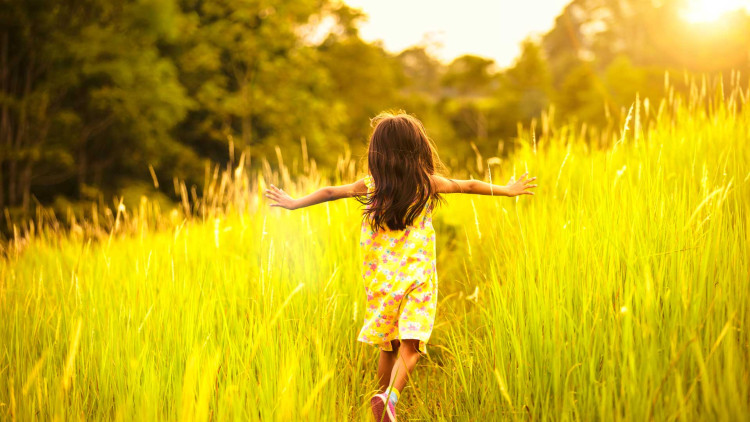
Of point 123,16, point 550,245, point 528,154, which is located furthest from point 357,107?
point 550,245

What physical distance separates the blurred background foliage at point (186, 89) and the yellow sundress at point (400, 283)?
113 inches

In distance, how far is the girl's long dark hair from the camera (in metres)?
2.83

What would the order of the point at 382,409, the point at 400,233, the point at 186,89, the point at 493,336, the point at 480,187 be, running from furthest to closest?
the point at 186,89
the point at 480,187
the point at 400,233
the point at 493,336
the point at 382,409

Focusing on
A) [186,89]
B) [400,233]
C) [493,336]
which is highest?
[186,89]

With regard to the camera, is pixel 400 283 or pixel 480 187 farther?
pixel 480 187

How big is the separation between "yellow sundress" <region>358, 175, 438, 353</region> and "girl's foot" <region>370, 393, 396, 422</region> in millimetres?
323

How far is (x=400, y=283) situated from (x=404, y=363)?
0.40 m

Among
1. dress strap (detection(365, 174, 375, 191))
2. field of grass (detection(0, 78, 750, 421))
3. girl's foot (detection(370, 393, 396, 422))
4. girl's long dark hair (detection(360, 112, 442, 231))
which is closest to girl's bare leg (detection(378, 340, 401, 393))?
field of grass (detection(0, 78, 750, 421))

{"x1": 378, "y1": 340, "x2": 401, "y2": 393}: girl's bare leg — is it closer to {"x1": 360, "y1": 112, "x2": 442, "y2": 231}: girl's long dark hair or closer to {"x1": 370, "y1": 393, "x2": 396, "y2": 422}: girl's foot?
{"x1": 370, "y1": 393, "x2": 396, "y2": 422}: girl's foot

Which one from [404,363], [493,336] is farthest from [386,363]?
[493,336]

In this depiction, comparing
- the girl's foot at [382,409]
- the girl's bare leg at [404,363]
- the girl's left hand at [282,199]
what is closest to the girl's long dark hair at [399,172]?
the girl's left hand at [282,199]

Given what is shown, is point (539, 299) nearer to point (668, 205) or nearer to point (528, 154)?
point (668, 205)

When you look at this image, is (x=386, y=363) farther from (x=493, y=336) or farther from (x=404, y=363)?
(x=493, y=336)

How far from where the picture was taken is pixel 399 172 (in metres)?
2.91
